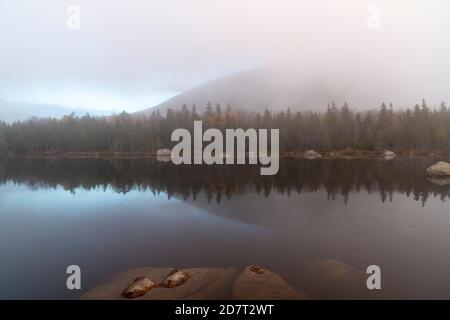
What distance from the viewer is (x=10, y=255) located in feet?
50.0

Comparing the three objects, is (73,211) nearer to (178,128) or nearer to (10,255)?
(10,255)

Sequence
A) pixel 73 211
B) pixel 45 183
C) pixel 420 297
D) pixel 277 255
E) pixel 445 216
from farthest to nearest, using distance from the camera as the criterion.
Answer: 1. pixel 45 183
2. pixel 73 211
3. pixel 445 216
4. pixel 277 255
5. pixel 420 297

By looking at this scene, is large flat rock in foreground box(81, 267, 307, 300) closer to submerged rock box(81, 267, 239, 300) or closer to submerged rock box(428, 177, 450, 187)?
submerged rock box(81, 267, 239, 300)

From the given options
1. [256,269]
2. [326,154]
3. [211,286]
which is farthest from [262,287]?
[326,154]

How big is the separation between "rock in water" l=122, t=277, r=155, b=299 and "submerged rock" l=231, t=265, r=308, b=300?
298cm

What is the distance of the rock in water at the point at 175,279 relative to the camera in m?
11.1

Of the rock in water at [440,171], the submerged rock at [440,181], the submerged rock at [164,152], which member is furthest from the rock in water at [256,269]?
the submerged rock at [164,152]

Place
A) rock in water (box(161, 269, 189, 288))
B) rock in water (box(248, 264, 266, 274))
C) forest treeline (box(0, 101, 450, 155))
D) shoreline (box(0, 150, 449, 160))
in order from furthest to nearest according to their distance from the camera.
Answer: forest treeline (box(0, 101, 450, 155)) < shoreline (box(0, 150, 449, 160)) < rock in water (box(248, 264, 266, 274)) < rock in water (box(161, 269, 189, 288))

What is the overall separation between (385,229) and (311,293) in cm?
1067

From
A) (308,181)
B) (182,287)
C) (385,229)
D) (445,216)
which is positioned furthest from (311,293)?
(308,181)

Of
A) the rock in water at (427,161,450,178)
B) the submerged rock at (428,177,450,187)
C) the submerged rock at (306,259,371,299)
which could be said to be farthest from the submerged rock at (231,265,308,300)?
the rock in water at (427,161,450,178)

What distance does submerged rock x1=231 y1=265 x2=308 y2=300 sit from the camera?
32.8 feet

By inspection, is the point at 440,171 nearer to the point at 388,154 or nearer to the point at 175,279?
the point at 175,279

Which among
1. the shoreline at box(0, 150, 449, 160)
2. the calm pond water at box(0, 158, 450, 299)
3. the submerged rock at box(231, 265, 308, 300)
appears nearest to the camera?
the submerged rock at box(231, 265, 308, 300)
